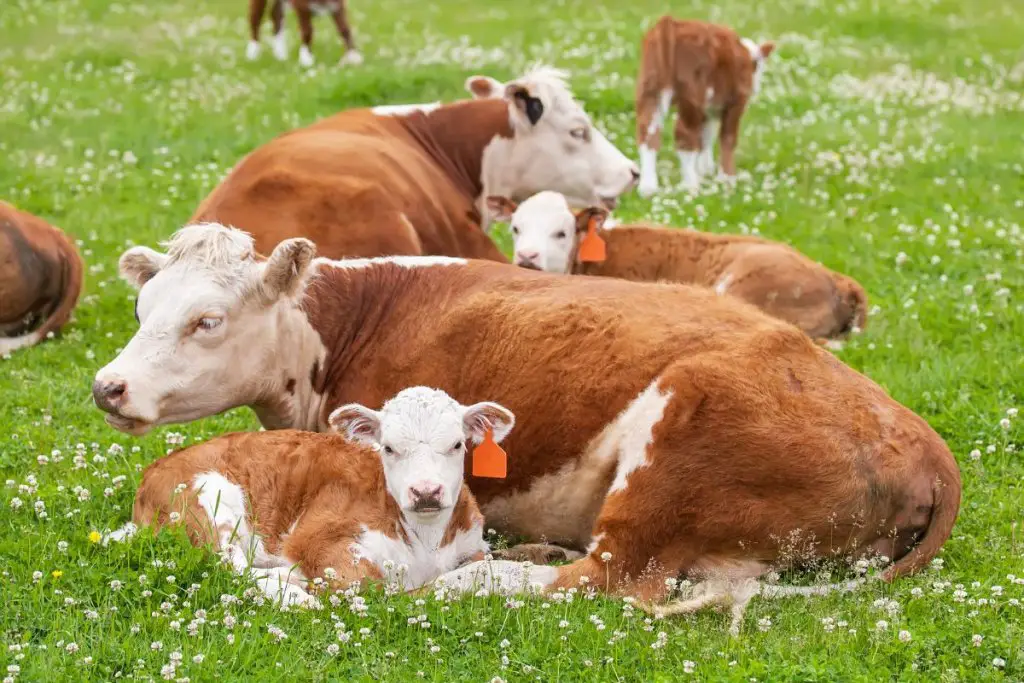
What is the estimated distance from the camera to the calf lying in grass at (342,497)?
6.90 metres

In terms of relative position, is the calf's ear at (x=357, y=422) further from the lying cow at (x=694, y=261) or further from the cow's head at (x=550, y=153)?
the cow's head at (x=550, y=153)

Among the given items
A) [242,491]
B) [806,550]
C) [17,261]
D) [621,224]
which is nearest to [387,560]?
[242,491]

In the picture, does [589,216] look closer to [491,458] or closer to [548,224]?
[548,224]

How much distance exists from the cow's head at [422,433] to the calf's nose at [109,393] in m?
1.14

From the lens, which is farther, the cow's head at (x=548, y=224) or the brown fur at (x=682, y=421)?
the cow's head at (x=548, y=224)

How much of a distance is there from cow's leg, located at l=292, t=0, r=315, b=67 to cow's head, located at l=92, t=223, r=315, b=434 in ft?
54.4

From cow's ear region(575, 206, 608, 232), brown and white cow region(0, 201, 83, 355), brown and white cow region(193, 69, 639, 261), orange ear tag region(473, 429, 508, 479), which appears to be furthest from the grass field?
cow's ear region(575, 206, 608, 232)

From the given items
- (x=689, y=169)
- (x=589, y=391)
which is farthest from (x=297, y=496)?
(x=689, y=169)

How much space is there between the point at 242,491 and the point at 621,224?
263 inches

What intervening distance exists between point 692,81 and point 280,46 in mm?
9934

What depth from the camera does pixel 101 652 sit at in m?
5.93

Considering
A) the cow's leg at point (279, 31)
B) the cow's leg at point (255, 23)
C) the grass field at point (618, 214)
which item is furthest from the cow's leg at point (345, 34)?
the cow's leg at point (255, 23)

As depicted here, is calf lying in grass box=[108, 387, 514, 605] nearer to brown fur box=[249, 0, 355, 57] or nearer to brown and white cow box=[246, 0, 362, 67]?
brown and white cow box=[246, 0, 362, 67]

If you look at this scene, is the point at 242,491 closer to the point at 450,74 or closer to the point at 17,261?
the point at 17,261
